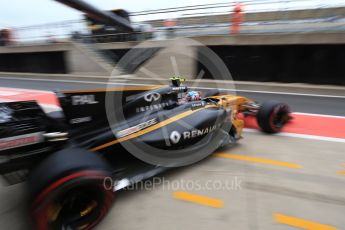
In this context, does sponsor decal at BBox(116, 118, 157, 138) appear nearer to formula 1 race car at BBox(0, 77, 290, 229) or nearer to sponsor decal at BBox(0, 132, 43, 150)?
formula 1 race car at BBox(0, 77, 290, 229)

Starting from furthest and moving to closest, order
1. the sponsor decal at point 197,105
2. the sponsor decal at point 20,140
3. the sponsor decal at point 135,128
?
the sponsor decal at point 197,105
the sponsor decal at point 135,128
the sponsor decal at point 20,140

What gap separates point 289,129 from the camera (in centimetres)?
509

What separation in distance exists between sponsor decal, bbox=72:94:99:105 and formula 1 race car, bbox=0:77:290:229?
0.01m

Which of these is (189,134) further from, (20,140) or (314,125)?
(314,125)

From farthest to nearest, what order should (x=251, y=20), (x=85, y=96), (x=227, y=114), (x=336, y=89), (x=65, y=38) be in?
(x=65, y=38) → (x=251, y=20) → (x=336, y=89) → (x=227, y=114) → (x=85, y=96)

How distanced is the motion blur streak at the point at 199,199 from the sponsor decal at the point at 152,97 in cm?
120

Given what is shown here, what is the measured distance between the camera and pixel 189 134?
3590 millimetres

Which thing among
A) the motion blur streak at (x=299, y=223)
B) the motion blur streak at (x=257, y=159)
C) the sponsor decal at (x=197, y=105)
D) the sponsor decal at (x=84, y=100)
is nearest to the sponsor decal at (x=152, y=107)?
the sponsor decal at (x=197, y=105)

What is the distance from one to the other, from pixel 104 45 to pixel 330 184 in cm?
1270

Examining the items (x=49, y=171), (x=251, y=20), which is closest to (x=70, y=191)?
(x=49, y=171)

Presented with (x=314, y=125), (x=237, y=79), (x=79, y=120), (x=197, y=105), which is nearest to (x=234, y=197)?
(x=197, y=105)

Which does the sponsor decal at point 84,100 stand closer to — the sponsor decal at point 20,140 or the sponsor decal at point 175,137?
the sponsor decal at point 20,140

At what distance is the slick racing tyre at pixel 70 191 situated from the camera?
7.02 feet

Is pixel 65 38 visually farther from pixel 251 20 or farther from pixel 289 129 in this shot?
pixel 289 129
